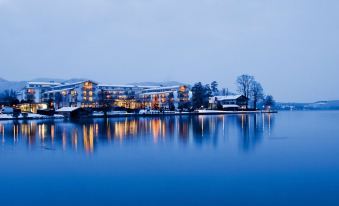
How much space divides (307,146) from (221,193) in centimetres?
759

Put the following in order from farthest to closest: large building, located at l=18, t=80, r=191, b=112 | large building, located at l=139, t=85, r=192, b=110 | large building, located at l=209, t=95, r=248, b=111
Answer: large building, located at l=139, t=85, r=192, b=110 < large building, located at l=209, t=95, r=248, b=111 < large building, located at l=18, t=80, r=191, b=112

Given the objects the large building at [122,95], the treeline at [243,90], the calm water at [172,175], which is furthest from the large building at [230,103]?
the calm water at [172,175]

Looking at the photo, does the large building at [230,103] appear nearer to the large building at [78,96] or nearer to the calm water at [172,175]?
the large building at [78,96]

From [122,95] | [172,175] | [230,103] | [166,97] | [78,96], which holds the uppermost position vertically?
[122,95]

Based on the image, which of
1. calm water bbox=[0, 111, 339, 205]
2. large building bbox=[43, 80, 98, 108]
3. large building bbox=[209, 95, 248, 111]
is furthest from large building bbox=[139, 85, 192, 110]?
calm water bbox=[0, 111, 339, 205]

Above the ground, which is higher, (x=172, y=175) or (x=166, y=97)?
(x=166, y=97)

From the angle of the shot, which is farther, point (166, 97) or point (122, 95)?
point (122, 95)

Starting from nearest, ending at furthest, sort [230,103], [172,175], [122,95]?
1. [172,175]
2. [230,103]
3. [122,95]

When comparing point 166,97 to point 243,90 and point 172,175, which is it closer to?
point 243,90

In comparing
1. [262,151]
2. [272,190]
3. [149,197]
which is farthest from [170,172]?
[262,151]

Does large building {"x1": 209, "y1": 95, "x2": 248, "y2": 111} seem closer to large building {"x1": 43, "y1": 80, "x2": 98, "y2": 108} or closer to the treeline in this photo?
the treeline

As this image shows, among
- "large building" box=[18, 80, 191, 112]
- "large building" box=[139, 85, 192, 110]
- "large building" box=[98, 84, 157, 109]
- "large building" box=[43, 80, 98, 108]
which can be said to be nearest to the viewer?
"large building" box=[18, 80, 191, 112]

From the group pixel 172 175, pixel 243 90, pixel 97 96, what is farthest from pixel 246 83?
pixel 172 175

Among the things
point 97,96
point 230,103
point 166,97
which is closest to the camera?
point 97,96
